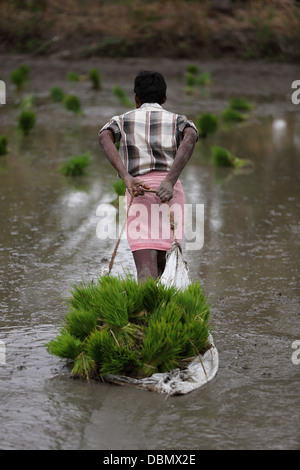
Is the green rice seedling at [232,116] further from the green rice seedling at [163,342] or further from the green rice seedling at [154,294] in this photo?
the green rice seedling at [163,342]

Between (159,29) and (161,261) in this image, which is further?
(159,29)

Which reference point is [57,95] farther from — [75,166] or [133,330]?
[133,330]

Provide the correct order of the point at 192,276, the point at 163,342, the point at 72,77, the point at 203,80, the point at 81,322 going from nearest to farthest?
the point at 163,342 → the point at 81,322 → the point at 192,276 → the point at 203,80 → the point at 72,77

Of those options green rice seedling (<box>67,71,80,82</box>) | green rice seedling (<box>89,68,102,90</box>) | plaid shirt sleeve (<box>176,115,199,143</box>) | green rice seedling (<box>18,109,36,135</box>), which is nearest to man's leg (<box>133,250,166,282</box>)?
A: plaid shirt sleeve (<box>176,115,199,143</box>)

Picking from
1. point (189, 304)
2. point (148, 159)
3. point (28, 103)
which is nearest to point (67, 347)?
point (189, 304)

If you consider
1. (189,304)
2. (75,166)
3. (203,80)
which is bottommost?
(189,304)

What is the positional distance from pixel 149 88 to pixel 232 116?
28.4 ft

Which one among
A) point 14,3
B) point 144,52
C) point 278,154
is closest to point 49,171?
point 278,154

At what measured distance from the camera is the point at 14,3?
2530 centimetres

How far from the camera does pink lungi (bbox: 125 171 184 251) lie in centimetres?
412

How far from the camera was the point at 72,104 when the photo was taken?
1314 cm

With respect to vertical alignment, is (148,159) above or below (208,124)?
below

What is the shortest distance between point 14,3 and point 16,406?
2384 cm

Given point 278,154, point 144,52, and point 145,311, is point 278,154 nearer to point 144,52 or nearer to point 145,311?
point 145,311
